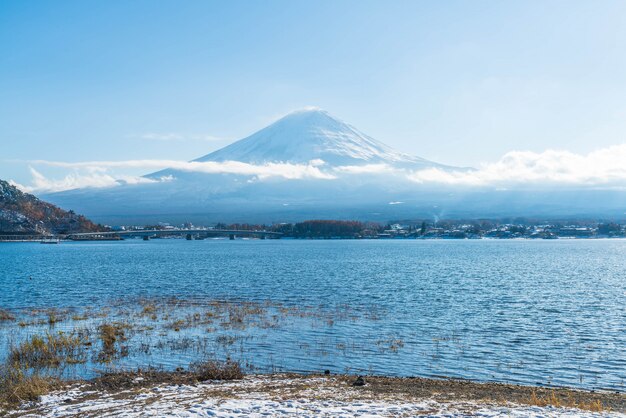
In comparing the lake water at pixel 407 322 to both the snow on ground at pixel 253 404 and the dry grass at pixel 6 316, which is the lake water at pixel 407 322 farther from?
the snow on ground at pixel 253 404

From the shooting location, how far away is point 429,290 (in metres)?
42.3

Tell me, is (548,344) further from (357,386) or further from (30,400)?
(30,400)

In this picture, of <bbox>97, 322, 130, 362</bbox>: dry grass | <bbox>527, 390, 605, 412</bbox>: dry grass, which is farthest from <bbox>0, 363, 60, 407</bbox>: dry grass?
<bbox>527, 390, 605, 412</bbox>: dry grass

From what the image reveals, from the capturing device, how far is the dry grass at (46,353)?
61.1ft

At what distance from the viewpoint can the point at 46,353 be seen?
763 inches

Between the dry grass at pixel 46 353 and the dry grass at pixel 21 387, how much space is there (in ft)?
6.86

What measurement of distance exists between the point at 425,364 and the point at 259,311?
13.0 meters

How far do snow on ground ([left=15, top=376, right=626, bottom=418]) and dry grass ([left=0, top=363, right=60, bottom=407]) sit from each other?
→ 0.38 m

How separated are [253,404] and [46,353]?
991 centimetres

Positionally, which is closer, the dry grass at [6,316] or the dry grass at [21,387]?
the dry grass at [21,387]

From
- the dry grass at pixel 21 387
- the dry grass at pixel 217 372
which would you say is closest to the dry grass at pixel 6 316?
the dry grass at pixel 21 387

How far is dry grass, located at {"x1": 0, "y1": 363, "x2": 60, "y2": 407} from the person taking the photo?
13.7 metres

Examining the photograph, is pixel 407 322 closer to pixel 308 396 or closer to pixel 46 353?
pixel 308 396

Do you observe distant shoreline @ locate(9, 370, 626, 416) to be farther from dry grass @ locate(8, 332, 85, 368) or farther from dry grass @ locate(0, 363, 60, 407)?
dry grass @ locate(8, 332, 85, 368)
